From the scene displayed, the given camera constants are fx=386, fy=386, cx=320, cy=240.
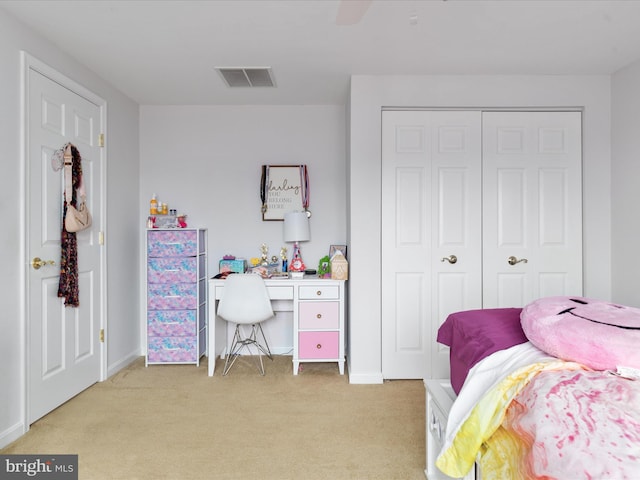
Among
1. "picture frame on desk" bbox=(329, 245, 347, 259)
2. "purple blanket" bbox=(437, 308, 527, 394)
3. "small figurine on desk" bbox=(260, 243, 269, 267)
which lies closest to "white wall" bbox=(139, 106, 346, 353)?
"small figurine on desk" bbox=(260, 243, 269, 267)

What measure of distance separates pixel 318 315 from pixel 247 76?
6.77ft

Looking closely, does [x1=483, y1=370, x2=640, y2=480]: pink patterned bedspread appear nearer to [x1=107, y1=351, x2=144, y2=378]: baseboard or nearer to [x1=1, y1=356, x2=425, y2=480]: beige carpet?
[x1=1, y1=356, x2=425, y2=480]: beige carpet

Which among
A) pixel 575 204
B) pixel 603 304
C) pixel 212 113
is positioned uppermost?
pixel 212 113

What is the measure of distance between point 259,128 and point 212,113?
0.50 metres

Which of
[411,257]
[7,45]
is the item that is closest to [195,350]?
[411,257]

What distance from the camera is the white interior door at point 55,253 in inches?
94.0

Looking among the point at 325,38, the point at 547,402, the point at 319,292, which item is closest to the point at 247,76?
the point at 325,38

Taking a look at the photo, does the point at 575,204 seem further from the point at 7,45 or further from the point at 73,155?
the point at 7,45

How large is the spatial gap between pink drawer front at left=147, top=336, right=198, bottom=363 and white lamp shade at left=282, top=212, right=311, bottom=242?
1271 millimetres

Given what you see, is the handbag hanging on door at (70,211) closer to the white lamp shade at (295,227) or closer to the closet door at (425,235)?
the white lamp shade at (295,227)

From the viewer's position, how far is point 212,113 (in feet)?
12.7

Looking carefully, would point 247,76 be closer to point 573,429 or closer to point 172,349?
point 172,349

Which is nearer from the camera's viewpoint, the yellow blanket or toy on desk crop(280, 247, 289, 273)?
the yellow blanket

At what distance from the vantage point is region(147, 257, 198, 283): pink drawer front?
3.47m
